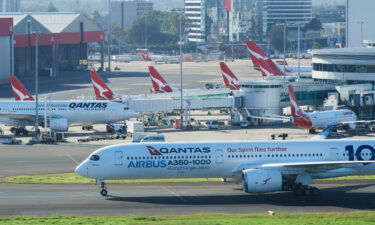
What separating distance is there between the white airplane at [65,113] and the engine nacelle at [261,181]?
48501mm

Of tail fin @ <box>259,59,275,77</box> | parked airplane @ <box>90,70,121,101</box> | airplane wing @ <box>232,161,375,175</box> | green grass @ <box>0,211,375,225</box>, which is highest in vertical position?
tail fin @ <box>259,59,275,77</box>

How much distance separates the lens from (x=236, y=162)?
206ft

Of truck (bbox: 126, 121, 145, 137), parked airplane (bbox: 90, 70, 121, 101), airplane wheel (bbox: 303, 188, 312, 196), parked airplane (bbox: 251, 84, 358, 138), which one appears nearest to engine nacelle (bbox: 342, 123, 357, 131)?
parked airplane (bbox: 251, 84, 358, 138)

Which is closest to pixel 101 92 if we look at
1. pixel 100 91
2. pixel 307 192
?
pixel 100 91

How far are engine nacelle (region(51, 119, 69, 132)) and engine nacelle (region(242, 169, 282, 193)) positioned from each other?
158 ft

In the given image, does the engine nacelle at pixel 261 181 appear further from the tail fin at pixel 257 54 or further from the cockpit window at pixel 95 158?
the tail fin at pixel 257 54

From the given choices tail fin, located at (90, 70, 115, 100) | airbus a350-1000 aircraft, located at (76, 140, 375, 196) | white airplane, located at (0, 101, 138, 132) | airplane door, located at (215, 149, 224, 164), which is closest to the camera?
airbus a350-1000 aircraft, located at (76, 140, 375, 196)

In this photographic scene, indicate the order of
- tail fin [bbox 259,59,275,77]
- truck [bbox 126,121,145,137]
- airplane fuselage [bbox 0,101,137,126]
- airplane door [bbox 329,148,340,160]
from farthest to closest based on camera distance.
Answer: tail fin [bbox 259,59,275,77] < airplane fuselage [bbox 0,101,137,126] < truck [bbox 126,121,145,137] < airplane door [bbox 329,148,340,160]

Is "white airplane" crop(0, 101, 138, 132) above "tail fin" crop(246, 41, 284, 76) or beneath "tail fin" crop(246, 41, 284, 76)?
beneath

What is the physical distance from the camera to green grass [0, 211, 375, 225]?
50656 millimetres

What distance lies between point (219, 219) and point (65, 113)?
5886cm

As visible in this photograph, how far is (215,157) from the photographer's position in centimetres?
6250

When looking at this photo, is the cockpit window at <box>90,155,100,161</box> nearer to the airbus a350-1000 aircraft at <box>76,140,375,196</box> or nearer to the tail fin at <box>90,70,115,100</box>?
the airbus a350-1000 aircraft at <box>76,140,375,196</box>

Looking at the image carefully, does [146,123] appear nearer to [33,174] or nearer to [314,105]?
[314,105]
